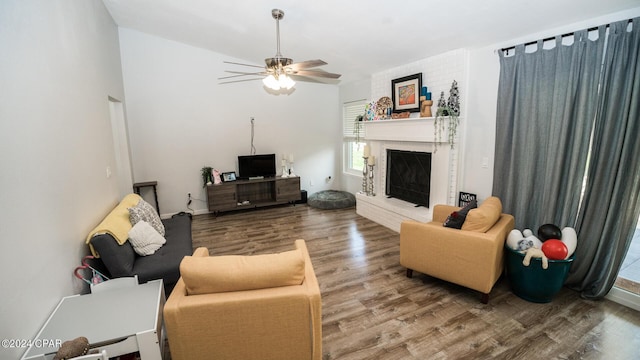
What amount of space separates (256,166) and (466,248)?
407 centimetres

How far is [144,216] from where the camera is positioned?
2951mm

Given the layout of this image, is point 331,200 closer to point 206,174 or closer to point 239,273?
point 206,174

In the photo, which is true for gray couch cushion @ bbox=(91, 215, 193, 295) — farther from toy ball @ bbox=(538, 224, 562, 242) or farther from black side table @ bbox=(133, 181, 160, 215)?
toy ball @ bbox=(538, 224, 562, 242)

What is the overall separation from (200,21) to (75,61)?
179 cm

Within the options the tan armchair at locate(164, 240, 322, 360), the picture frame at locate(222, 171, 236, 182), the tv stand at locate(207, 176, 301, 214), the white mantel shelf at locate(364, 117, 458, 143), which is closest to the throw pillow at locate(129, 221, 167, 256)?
the tan armchair at locate(164, 240, 322, 360)

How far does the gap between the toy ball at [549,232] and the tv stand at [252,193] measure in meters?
4.05

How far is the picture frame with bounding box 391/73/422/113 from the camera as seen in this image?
12.8ft

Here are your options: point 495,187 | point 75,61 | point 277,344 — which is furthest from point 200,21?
point 495,187

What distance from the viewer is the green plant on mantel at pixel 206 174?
5.13 meters

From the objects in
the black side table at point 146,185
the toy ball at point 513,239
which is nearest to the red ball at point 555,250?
the toy ball at point 513,239

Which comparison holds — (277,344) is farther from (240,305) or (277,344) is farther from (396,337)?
(396,337)

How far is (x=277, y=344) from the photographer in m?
1.62

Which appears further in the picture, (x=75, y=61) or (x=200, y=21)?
(x=200, y=21)

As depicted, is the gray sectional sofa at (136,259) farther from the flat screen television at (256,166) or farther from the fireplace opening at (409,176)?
the fireplace opening at (409,176)
